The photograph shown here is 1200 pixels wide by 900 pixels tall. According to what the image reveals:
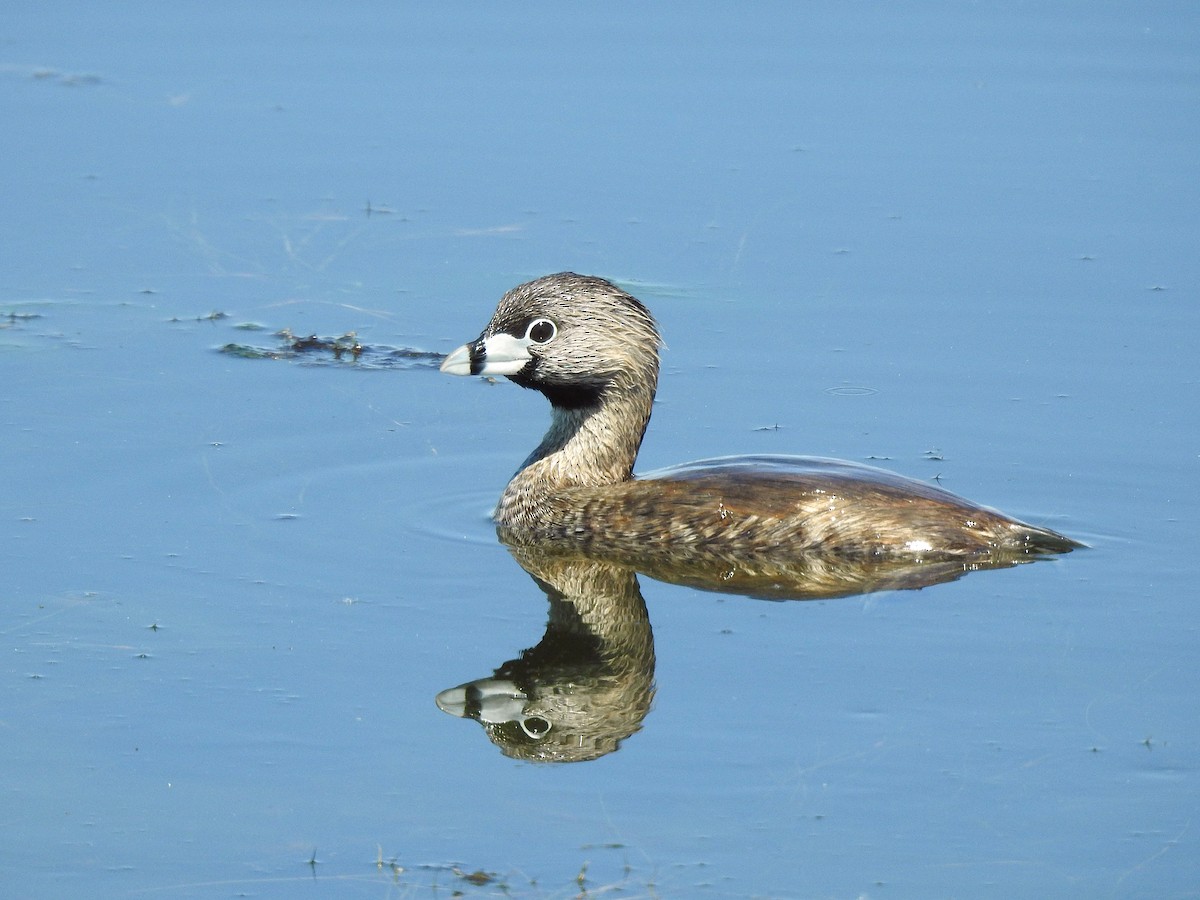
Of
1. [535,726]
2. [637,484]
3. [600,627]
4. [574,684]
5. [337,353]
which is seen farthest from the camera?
[337,353]

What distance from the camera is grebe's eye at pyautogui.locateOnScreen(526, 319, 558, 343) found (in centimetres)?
1012

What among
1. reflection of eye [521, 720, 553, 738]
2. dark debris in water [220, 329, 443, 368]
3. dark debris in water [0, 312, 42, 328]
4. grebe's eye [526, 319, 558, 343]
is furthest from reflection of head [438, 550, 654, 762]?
dark debris in water [0, 312, 42, 328]

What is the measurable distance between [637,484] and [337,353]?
8.98ft

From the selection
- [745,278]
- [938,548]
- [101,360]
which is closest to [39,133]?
[101,360]

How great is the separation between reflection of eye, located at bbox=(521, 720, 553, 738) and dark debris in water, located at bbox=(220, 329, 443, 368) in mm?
4435

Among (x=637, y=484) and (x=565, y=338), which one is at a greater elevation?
(x=565, y=338)

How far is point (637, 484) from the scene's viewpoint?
10.1m

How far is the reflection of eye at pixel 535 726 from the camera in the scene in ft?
25.3

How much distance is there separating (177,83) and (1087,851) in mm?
11442

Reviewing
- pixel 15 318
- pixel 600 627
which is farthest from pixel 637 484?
pixel 15 318

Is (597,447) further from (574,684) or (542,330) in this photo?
(574,684)

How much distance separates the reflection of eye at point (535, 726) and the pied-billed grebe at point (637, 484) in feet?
6.64

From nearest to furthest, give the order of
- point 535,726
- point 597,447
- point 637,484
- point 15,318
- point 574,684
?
point 535,726, point 574,684, point 637,484, point 597,447, point 15,318

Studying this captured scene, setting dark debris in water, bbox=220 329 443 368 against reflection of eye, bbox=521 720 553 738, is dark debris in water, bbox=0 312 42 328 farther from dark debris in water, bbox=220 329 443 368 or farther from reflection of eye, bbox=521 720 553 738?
reflection of eye, bbox=521 720 553 738
